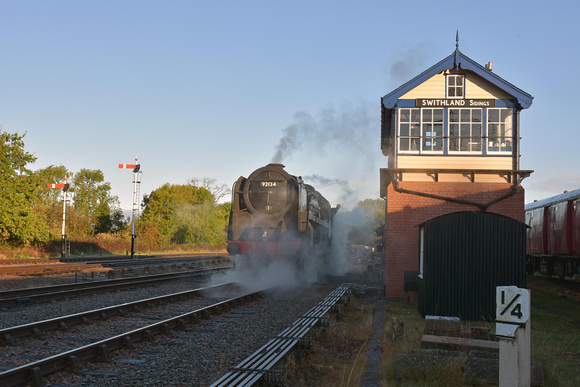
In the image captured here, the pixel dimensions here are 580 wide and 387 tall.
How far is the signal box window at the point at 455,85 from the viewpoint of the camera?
50.8ft

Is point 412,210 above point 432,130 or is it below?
below

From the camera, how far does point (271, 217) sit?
18.0 meters

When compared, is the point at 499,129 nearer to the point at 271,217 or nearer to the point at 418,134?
the point at 418,134

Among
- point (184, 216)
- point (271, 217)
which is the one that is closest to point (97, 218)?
point (184, 216)

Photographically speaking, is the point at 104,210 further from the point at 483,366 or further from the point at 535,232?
the point at 483,366

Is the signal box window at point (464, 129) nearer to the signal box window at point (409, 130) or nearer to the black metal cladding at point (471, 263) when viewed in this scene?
the signal box window at point (409, 130)

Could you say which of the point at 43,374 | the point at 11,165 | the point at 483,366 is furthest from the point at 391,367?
the point at 11,165

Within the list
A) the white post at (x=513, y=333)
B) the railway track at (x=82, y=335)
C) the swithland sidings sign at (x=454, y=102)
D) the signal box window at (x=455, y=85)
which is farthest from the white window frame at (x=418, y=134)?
the white post at (x=513, y=333)

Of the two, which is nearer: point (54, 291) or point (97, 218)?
point (54, 291)

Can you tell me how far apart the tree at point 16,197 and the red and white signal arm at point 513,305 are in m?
28.0

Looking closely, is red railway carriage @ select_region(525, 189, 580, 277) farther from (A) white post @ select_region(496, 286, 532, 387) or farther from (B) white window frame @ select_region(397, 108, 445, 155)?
(A) white post @ select_region(496, 286, 532, 387)

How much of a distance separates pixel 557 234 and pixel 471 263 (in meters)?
12.1

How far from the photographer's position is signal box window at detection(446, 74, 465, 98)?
15469 mm

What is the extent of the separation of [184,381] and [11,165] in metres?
26.4
